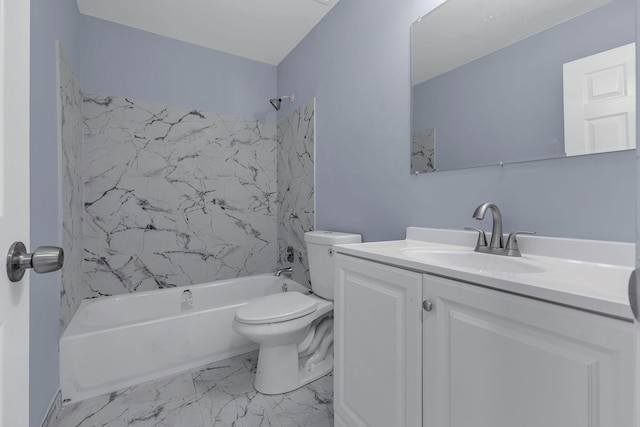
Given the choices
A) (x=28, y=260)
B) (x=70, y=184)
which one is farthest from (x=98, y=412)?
(x=28, y=260)

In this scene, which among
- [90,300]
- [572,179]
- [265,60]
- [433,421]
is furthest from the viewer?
[265,60]

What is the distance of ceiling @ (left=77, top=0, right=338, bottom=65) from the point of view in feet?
6.73

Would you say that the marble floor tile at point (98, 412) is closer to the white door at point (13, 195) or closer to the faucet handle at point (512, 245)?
the white door at point (13, 195)

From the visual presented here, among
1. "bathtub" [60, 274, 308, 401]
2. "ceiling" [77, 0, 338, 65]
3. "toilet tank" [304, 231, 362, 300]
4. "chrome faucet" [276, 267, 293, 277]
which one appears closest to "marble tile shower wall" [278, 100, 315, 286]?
"chrome faucet" [276, 267, 293, 277]

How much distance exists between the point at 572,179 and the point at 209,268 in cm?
252

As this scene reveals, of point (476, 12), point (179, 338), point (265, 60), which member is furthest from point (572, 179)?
point (265, 60)

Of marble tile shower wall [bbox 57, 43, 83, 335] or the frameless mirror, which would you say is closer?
the frameless mirror

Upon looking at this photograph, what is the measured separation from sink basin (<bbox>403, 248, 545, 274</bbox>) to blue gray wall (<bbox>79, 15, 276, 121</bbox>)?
89.3 inches

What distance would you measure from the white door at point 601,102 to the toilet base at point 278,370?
5.32 feet

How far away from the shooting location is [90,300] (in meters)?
2.08

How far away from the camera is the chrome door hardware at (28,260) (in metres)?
0.44

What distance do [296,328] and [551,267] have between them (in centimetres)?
120

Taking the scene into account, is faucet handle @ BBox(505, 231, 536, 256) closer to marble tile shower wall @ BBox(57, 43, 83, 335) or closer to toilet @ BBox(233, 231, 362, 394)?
toilet @ BBox(233, 231, 362, 394)

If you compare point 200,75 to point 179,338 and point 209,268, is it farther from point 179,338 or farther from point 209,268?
point 179,338
